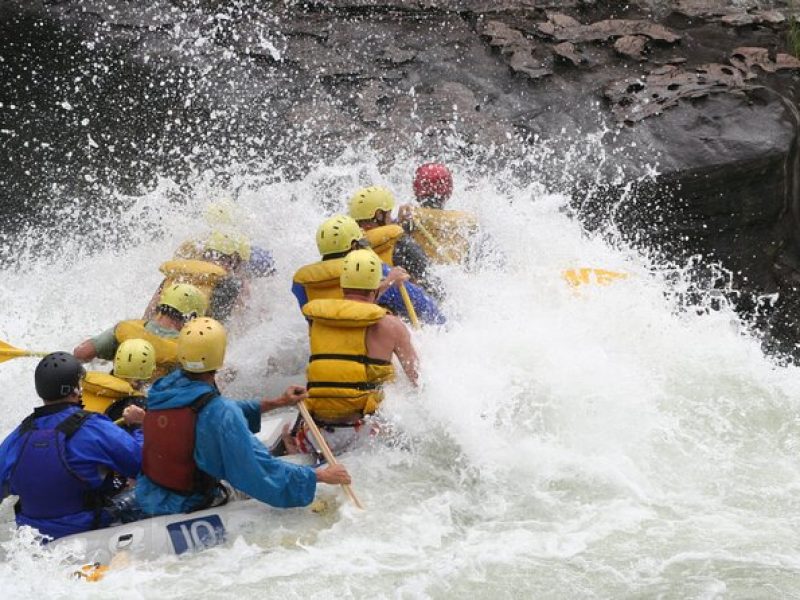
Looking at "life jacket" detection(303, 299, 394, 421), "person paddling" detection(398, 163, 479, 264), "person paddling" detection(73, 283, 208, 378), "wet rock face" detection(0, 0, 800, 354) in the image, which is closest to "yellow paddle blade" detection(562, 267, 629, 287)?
"person paddling" detection(398, 163, 479, 264)

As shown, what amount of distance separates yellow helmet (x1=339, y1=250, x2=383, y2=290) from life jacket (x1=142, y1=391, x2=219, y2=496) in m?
1.37

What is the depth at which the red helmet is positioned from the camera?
8.66 meters

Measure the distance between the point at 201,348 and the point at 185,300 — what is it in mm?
1661

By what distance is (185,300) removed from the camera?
689 centimetres

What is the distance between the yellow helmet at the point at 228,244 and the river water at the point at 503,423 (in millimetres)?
502

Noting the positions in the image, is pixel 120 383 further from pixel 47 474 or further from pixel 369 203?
pixel 369 203

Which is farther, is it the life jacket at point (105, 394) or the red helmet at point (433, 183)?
the red helmet at point (433, 183)

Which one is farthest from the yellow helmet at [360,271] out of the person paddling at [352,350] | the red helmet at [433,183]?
the red helmet at [433,183]

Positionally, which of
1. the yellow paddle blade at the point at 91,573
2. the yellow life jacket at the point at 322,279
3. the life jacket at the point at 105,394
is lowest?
the yellow paddle blade at the point at 91,573

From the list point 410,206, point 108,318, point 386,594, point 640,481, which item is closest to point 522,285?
point 410,206

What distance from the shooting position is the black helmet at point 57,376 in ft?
17.7

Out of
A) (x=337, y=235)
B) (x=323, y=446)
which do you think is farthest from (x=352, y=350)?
(x=337, y=235)

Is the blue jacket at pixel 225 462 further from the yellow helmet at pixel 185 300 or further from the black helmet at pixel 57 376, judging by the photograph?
the yellow helmet at pixel 185 300

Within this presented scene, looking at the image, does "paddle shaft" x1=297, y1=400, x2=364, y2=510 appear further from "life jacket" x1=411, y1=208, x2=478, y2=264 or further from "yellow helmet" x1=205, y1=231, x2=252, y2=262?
"life jacket" x1=411, y1=208, x2=478, y2=264
